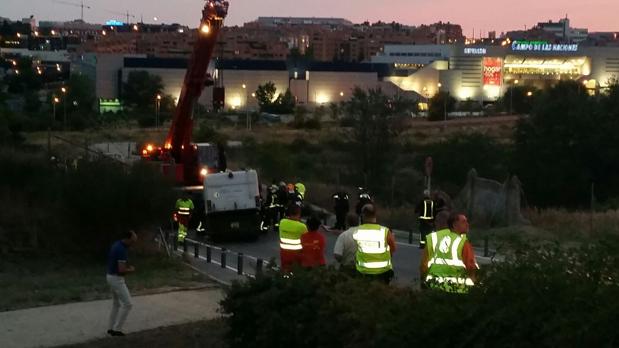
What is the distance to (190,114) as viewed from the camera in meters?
34.2

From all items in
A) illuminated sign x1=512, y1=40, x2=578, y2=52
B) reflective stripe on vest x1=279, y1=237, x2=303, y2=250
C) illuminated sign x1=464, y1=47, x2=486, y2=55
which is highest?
illuminated sign x1=512, y1=40, x2=578, y2=52

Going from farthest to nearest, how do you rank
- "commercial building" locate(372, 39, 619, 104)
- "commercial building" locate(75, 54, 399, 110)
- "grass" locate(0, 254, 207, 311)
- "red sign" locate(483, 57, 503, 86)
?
"red sign" locate(483, 57, 503, 86) → "commercial building" locate(372, 39, 619, 104) → "commercial building" locate(75, 54, 399, 110) → "grass" locate(0, 254, 207, 311)

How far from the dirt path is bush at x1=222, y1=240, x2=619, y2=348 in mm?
4062

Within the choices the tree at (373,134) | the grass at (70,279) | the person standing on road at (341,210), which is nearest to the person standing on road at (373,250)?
the grass at (70,279)

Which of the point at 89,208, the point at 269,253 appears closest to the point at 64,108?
the point at 269,253

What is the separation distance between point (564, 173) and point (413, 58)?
113802 millimetres

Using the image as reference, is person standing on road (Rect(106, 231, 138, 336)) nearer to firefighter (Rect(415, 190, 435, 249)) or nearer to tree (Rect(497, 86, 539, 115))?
firefighter (Rect(415, 190, 435, 249))

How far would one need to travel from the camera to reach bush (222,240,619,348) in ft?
23.3

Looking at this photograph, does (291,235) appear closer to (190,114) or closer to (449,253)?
(449,253)

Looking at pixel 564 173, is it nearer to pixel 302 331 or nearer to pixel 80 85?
pixel 302 331

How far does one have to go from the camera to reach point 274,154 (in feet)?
150

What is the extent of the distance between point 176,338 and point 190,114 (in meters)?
22.2

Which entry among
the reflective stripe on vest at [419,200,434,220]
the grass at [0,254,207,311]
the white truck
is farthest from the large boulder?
the grass at [0,254,207,311]

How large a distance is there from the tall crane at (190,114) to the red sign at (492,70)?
9212 centimetres
